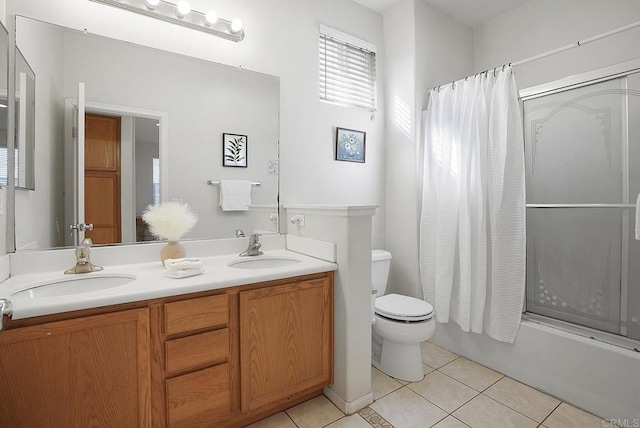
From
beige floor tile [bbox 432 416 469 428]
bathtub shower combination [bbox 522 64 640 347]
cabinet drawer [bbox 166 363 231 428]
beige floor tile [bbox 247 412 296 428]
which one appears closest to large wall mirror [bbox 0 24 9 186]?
cabinet drawer [bbox 166 363 231 428]

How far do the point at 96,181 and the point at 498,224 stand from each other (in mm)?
2379

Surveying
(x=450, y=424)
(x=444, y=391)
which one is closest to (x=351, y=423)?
(x=450, y=424)

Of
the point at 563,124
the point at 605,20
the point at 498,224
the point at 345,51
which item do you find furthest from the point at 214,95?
the point at 605,20

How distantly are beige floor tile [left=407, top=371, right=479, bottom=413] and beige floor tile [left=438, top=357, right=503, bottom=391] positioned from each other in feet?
0.20

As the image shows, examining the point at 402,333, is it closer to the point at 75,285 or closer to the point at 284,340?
the point at 284,340

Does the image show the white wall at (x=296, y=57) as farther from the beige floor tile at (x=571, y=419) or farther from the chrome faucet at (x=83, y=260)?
the beige floor tile at (x=571, y=419)

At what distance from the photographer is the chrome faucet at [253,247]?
1954mm

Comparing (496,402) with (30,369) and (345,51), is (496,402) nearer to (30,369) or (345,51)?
(30,369)

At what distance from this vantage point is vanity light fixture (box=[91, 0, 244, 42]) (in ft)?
5.40

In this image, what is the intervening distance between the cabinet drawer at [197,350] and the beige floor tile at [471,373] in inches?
59.8

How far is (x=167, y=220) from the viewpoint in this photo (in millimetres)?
1690

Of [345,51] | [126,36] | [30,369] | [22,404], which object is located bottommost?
[22,404]

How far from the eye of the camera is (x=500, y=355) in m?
2.09

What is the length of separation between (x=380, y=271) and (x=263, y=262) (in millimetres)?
979
